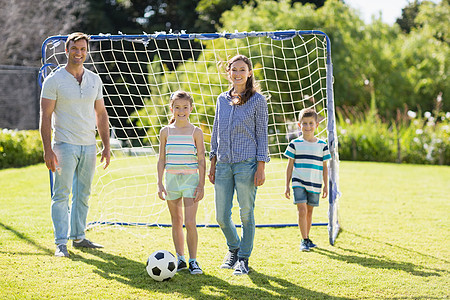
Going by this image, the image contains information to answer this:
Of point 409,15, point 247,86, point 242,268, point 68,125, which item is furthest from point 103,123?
point 409,15

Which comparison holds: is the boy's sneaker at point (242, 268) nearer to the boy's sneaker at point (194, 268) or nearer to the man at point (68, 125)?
the boy's sneaker at point (194, 268)

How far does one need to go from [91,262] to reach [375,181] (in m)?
6.85

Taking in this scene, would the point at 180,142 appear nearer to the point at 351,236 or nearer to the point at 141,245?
the point at 141,245

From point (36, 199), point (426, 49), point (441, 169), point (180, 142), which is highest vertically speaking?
point (426, 49)

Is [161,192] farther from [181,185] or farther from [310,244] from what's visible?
[310,244]

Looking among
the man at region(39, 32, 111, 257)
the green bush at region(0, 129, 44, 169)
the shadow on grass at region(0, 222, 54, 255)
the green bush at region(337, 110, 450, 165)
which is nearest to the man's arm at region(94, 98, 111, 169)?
the man at region(39, 32, 111, 257)

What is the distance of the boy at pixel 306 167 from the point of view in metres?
4.87

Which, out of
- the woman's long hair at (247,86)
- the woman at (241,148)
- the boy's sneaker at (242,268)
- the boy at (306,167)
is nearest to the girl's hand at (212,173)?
the woman at (241,148)

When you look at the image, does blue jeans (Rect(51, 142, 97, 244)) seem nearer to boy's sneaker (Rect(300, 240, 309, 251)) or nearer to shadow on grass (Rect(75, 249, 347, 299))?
shadow on grass (Rect(75, 249, 347, 299))

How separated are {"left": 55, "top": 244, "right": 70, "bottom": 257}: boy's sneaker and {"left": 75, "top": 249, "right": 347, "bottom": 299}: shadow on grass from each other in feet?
0.97

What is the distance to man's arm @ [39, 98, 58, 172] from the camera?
14.5 ft

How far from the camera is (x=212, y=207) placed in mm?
7199

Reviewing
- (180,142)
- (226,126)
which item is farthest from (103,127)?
(226,126)

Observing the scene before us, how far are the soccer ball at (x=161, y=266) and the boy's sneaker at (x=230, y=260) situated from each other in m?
0.50
